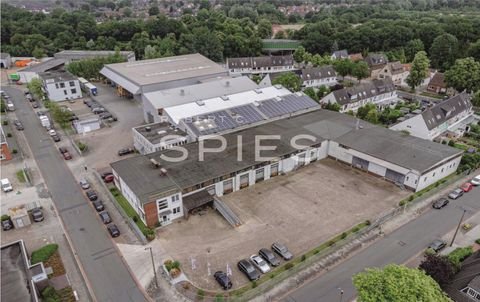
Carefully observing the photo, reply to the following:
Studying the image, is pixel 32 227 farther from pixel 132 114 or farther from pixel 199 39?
pixel 199 39

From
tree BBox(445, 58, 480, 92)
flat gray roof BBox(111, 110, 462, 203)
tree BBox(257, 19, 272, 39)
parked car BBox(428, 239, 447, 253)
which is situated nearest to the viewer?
parked car BBox(428, 239, 447, 253)

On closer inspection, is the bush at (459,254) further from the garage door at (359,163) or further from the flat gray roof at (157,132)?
the flat gray roof at (157,132)

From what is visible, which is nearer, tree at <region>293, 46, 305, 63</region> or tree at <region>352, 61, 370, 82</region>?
tree at <region>352, 61, 370, 82</region>

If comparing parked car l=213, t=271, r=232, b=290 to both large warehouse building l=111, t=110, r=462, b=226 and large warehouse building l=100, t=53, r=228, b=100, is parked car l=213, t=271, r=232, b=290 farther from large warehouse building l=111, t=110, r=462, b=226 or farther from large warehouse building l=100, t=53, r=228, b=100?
large warehouse building l=100, t=53, r=228, b=100

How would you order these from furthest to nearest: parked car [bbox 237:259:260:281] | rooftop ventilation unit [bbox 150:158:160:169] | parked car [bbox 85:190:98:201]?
parked car [bbox 85:190:98:201] → rooftop ventilation unit [bbox 150:158:160:169] → parked car [bbox 237:259:260:281]

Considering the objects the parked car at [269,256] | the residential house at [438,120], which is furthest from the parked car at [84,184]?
the residential house at [438,120]

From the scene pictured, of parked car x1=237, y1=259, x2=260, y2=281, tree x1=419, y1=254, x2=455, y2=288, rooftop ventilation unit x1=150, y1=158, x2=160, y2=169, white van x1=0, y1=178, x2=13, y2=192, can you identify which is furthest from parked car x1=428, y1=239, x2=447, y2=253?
white van x1=0, y1=178, x2=13, y2=192

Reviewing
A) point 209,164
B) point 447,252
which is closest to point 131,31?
point 209,164
